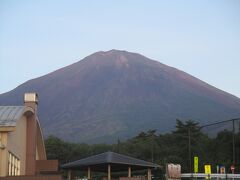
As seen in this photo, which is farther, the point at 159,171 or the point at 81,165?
the point at 159,171

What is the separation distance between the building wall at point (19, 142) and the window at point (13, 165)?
0.21 m

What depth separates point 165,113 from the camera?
170875mm

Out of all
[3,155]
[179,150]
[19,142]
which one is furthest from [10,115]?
[179,150]

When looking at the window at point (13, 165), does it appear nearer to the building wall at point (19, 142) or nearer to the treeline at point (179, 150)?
the building wall at point (19, 142)

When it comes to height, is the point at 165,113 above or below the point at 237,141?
above

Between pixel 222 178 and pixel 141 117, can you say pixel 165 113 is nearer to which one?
pixel 141 117

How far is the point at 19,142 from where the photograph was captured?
92.6 feet

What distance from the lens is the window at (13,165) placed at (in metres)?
25.7

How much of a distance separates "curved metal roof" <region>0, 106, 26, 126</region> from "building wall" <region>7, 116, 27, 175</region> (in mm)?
649

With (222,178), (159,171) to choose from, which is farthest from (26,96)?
(159,171)

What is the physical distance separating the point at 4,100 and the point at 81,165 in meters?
170

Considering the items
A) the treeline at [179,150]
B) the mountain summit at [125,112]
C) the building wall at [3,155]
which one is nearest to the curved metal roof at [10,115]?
the building wall at [3,155]

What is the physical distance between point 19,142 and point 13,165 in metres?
1.81

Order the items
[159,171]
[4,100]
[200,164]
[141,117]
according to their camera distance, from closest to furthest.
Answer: [159,171] → [200,164] → [141,117] → [4,100]
